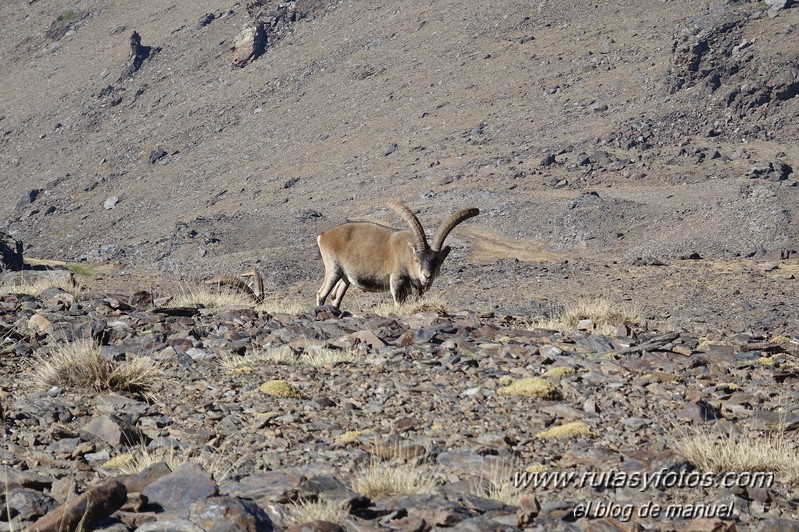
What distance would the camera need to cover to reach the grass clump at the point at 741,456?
5695 millimetres

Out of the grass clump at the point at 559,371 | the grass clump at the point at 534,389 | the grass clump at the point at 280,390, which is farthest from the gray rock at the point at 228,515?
the grass clump at the point at 559,371

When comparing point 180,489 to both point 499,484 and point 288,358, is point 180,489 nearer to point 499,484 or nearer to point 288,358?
point 499,484

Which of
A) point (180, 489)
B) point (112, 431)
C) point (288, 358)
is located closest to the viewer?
point (180, 489)

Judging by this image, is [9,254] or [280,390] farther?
[9,254]

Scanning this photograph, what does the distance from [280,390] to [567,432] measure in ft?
7.17

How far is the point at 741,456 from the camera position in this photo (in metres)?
5.72

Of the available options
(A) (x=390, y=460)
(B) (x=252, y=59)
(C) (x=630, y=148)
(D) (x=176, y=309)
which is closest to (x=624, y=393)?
(A) (x=390, y=460)

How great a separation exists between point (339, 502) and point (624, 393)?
3.44m

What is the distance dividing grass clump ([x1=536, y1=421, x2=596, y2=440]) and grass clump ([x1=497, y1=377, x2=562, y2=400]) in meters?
0.76

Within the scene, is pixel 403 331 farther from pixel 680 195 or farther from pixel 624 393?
pixel 680 195

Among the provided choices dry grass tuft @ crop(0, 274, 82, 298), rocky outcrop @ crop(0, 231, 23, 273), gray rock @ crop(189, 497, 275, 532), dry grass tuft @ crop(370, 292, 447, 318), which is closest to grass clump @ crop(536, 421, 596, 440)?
gray rock @ crop(189, 497, 275, 532)

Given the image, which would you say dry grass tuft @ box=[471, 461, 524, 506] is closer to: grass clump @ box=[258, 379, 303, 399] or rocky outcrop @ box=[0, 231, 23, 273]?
grass clump @ box=[258, 379, 303, 399]

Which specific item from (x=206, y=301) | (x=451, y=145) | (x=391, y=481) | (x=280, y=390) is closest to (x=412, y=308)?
(x=206, y=301)

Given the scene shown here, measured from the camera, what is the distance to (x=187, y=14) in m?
80.2
